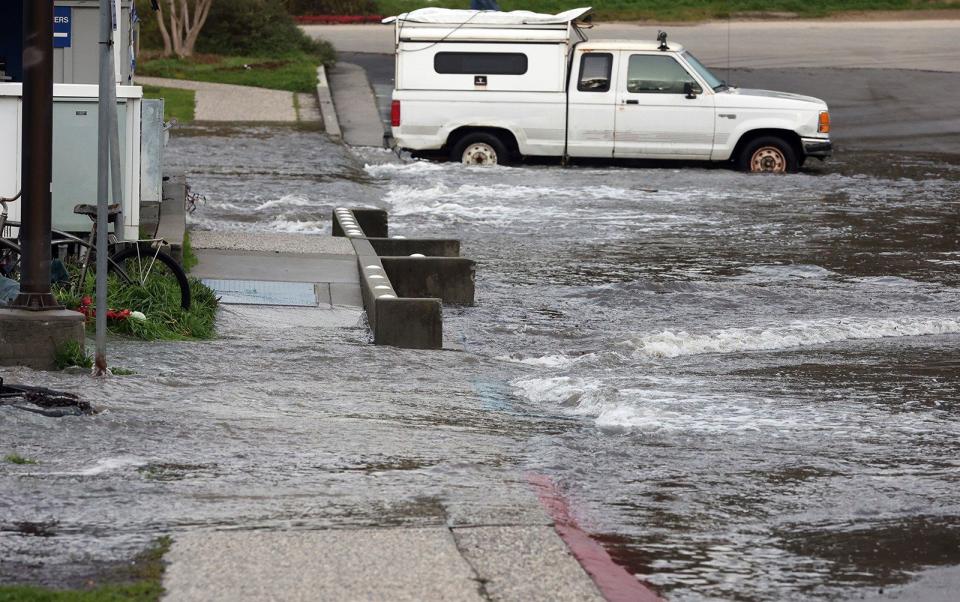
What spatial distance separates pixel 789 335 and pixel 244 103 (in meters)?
20.0

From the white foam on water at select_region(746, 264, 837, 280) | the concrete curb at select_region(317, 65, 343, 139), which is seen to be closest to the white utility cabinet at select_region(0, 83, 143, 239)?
the white foam on water at select_region(746, 264, 837, 280)

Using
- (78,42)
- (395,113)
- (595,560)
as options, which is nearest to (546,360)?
(595,560)

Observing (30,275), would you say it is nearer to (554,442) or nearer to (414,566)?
(554,442)

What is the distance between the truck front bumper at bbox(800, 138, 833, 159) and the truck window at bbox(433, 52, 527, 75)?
4401mm

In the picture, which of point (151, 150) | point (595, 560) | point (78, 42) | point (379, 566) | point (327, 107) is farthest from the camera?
point (327, 107)

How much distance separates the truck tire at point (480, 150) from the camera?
2298 cm

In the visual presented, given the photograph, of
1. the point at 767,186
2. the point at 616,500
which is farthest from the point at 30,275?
the point at 767,186

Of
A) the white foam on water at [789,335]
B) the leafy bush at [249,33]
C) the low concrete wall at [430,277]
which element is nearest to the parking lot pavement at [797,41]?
the leafy bush at [249,33]

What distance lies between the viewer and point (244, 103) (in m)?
29.6

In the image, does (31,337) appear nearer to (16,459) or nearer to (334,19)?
(16,459)

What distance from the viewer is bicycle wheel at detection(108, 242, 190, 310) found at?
1056 centimetres

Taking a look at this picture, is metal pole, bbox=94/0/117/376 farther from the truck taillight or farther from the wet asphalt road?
the truck taillight

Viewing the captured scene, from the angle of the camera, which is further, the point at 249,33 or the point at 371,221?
the point at 249,33

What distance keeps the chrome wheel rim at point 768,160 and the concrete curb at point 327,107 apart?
25.5 ft
